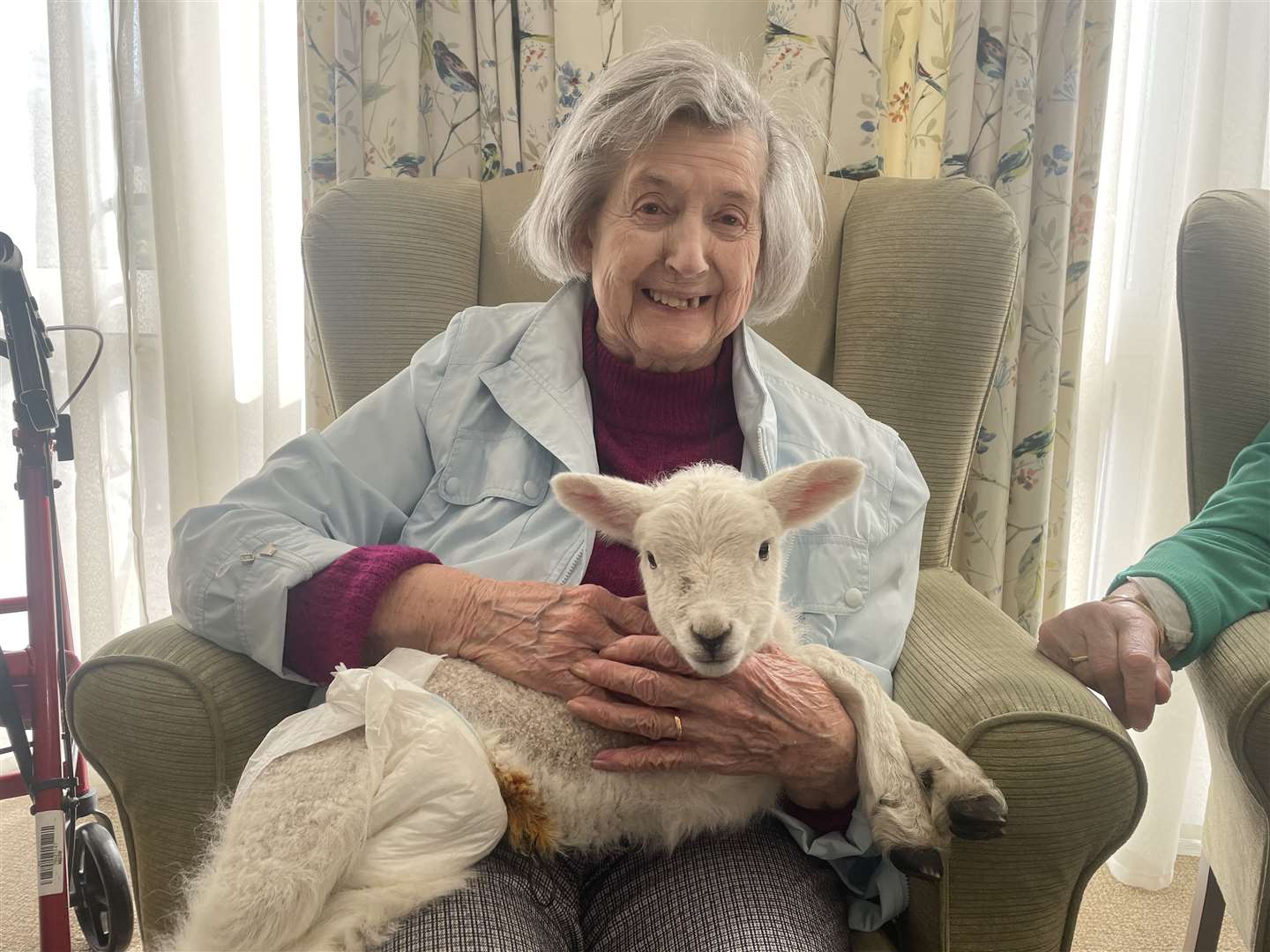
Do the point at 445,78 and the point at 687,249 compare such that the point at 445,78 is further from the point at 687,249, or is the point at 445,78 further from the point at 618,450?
the point at 618,450

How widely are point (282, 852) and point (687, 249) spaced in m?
1.14

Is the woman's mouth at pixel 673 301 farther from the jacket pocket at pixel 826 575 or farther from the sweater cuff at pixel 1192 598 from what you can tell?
the sweater cuff at pixel 1192 598

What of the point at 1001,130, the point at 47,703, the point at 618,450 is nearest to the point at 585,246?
the point at 618,450

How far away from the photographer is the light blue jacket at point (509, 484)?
1525 mm

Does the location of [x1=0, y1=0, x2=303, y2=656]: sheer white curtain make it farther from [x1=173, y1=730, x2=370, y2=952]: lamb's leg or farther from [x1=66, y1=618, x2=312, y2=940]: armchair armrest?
→ [x1=173, y1=730, x2=370, y2=952]: lamb's leg

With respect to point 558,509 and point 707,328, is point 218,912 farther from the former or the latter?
point 707,328

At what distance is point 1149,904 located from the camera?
8.77 ft

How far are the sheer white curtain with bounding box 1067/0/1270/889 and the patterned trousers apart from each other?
191 centimetres

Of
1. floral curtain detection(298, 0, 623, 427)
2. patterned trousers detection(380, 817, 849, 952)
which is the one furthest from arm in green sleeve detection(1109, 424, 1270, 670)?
floral curtain detection(298, 0, 623, 427)

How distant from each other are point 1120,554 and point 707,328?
6.17 feet

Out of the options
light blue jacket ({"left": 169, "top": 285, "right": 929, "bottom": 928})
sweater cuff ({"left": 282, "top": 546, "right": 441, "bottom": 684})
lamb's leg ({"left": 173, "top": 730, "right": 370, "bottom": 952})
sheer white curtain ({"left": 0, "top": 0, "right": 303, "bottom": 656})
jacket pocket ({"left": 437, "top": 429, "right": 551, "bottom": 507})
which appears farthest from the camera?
sheer white curtain ({"left": 0, "top": 0, "right": 303, "bottom": 656})

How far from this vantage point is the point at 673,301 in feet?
5.39

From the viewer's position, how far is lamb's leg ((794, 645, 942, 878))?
1171 mm

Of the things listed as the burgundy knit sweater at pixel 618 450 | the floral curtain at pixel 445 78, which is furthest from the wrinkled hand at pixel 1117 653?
the floral curtain at pixel 445 78
